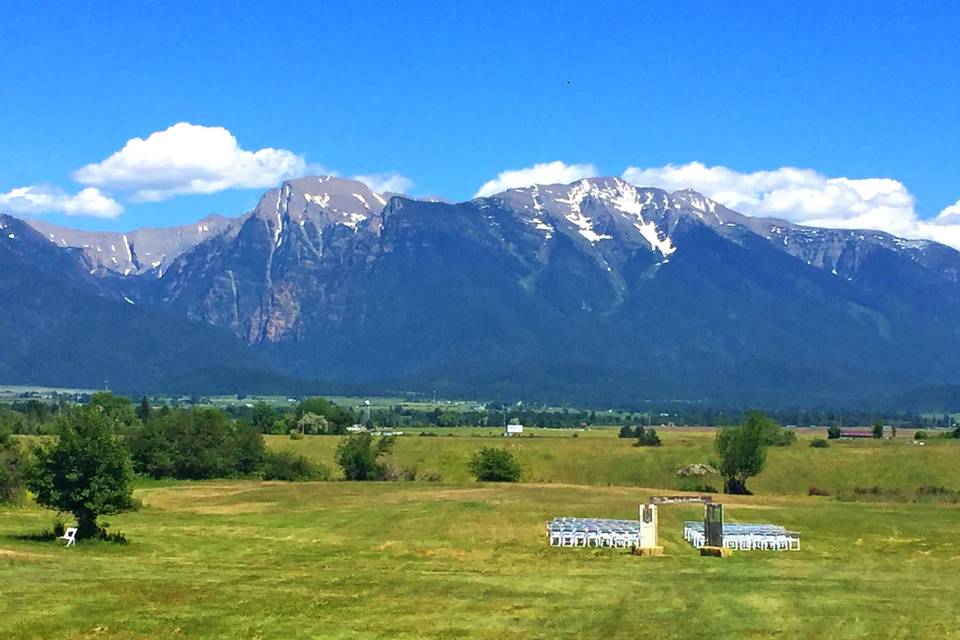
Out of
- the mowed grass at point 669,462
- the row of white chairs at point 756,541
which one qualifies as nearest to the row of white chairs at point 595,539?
the row of white chairs at point 756,541

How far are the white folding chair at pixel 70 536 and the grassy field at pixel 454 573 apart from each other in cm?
170

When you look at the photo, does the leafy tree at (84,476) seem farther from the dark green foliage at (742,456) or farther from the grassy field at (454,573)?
the dark green foliage at (742,456)

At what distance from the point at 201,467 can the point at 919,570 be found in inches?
3894

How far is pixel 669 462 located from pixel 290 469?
4343cm

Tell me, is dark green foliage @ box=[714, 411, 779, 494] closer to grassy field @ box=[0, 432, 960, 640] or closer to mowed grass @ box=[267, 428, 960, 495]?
mowed grass @ box=[267, 428, 960, 495]

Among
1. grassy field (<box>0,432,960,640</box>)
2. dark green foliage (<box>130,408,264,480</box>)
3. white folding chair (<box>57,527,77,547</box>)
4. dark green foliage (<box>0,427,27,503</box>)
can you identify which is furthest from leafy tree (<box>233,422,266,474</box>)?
white folding chair (<box>57,527,77,547</box>)

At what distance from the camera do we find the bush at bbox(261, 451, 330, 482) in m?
146

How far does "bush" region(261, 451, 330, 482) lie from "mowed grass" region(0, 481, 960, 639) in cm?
4604

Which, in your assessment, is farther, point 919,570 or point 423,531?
point 423,531

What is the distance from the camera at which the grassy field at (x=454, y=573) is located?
141 feet

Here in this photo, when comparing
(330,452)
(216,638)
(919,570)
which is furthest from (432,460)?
(216,638)

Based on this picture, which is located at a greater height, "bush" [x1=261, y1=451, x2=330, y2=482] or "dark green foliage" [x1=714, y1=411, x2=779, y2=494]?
"dark green foliage" [x1=714, y1=411, x2=779, y2=494]

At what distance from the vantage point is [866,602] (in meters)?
50.2

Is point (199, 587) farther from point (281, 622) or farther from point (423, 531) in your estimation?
point (423, 531)
